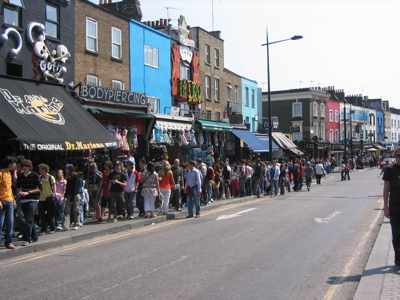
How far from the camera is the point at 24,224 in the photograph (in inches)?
385

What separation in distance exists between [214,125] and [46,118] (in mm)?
14930

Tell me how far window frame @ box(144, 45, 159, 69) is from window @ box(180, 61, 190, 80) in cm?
A: 318

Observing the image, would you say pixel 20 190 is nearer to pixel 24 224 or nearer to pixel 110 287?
pixel 24 224

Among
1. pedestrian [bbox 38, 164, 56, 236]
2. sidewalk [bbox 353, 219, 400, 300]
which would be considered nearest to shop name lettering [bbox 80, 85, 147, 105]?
pedestrian [bbox 38, 164, 56, 236]

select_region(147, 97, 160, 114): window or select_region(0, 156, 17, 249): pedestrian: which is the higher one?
select_region(147, 97, 160, 114): window

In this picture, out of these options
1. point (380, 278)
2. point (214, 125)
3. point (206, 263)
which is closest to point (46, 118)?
point (206, 263)

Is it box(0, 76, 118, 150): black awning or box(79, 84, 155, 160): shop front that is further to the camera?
box(79, 84, 155, 160): shop front

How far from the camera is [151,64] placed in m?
25.4

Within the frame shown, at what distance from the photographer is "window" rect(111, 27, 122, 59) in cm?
2233

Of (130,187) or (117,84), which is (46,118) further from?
(117,84)

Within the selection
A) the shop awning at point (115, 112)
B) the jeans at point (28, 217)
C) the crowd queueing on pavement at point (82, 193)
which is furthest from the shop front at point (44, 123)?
the jeans at point (28, 217)

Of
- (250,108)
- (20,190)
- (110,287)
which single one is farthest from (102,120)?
(250,108)

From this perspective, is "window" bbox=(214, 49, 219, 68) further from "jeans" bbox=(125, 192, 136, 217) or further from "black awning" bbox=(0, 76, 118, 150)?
"jeans" bbox=(125, 192, 136, 217)

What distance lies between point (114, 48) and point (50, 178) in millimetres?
12691
